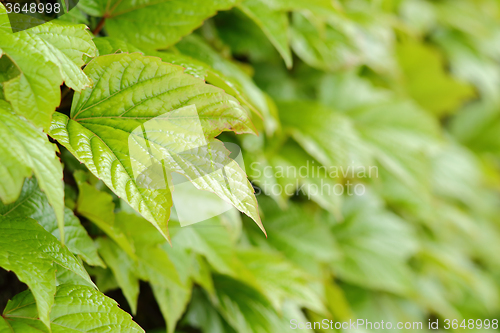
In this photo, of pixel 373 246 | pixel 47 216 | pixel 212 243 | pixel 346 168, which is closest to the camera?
pixel 47 216

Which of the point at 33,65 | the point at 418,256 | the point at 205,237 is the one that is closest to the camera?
the point at 33,65

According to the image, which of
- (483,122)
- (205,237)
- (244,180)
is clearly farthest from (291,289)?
(483,122)

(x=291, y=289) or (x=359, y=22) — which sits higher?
(x=359, y=22)

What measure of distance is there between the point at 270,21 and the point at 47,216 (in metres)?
0.46

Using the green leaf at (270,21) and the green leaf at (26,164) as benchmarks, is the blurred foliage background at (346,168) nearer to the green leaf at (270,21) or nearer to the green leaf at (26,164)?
the green leaf at (270,21)

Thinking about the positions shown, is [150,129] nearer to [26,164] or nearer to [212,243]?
[26,164]

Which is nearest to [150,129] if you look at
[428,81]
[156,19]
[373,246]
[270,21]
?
[156,19]

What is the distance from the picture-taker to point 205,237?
65 cm

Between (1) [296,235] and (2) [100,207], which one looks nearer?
(2) [100,207]

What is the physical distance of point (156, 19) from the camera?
520 mm

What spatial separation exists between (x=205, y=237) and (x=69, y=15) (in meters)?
0.39

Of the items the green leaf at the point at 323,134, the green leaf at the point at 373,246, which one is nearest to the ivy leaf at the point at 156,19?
the green leaf at the point at 323,134

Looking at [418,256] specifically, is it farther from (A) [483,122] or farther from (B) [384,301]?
(A) [483,122]

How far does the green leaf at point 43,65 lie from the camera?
0.31 meters
